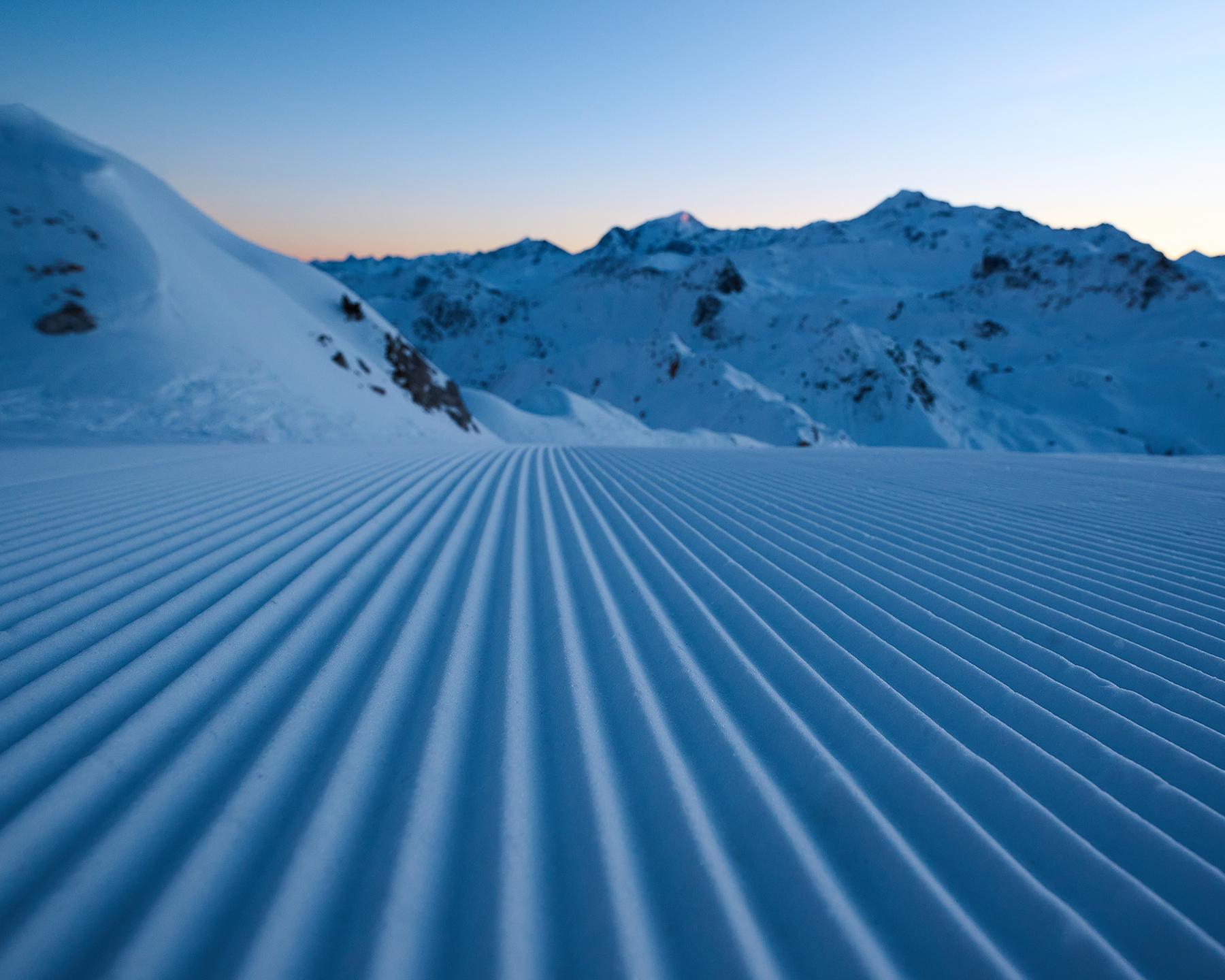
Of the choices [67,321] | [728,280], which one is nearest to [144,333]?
[67,321]

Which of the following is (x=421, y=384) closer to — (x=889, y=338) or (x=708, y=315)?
(x=889, y=338)

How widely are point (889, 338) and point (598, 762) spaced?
39056mm

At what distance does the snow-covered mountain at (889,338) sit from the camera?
27.9 metres

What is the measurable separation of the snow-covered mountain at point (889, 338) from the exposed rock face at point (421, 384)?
37.1 ft

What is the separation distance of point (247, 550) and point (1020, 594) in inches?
149

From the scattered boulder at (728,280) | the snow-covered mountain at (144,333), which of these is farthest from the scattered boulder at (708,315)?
the snow-covered mountain at (144,333)

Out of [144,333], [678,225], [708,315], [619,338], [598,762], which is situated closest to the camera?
[598,762]

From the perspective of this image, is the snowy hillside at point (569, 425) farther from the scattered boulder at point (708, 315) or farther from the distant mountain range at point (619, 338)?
the scattered boulder at point (708, 315)

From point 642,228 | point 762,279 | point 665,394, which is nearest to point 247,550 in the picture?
point 665,394

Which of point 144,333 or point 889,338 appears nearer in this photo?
point 144,333

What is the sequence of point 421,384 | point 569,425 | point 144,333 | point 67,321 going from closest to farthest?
→ point 67,321 < point 144,333 < point 421,384 < point 569,425

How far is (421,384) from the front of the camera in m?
18.3

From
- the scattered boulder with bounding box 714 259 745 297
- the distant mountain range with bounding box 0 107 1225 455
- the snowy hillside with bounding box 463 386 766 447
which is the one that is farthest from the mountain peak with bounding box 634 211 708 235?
the snowy hillside with bounding box 463 386 766 447

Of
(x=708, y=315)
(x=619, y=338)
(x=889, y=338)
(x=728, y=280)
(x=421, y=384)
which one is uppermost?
(x=728, y=280)
